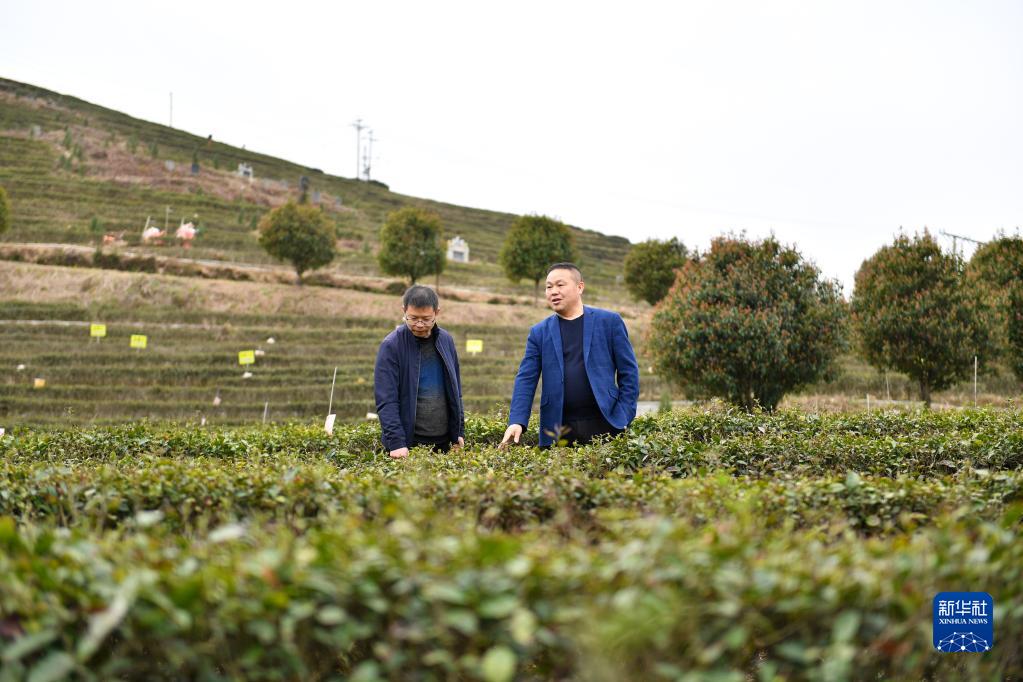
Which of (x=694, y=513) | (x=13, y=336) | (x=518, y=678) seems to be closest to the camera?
(x=518, y=678)

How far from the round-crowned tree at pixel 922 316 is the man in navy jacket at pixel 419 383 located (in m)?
17.8

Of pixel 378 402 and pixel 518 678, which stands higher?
pixel 378 402

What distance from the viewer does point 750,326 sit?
16188mm

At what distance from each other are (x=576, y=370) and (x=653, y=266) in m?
47.3

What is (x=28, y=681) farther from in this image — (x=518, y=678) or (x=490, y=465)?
(x=490, y=465)

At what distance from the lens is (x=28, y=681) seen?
6.53 ft

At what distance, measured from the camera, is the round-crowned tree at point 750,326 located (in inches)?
643

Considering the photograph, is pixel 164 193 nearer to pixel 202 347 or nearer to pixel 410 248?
pixel 410 248

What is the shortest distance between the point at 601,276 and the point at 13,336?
58388mm

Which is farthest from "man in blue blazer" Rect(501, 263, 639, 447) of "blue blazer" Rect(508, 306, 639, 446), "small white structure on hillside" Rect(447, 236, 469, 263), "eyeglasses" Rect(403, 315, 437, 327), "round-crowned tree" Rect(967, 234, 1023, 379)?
"small white structure on hillside" Rect(447, 236, 469, 263)

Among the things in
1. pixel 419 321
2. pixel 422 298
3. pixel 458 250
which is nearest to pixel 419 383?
pixel 419 321

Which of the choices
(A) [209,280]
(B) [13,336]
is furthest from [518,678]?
(A) [209,280]

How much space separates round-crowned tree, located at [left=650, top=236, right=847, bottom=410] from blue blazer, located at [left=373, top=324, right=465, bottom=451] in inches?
439

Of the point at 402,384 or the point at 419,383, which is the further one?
the point at 419,383
